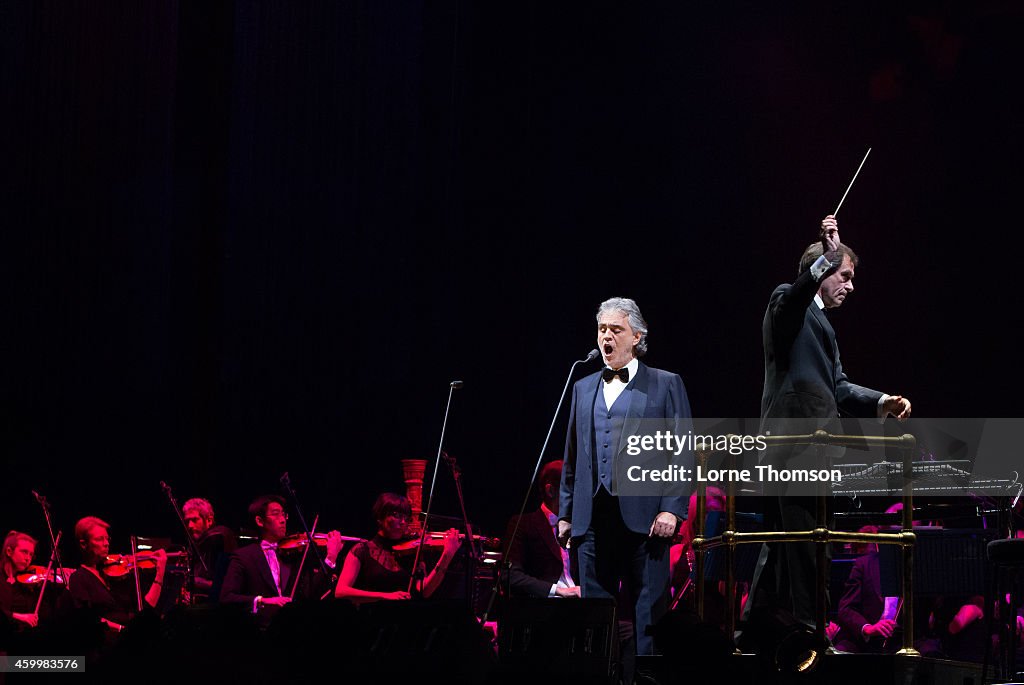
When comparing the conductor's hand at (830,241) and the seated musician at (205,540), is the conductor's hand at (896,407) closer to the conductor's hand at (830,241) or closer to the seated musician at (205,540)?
the conductor's hand at (830,241)

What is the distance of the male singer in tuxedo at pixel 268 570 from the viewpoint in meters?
6.84

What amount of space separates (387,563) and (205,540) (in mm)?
1467

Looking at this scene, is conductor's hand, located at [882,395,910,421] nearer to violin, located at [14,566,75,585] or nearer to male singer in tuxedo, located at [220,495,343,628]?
male singer in tuxedo, located at [220,495,343,628]

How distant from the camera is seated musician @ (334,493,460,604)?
6.94 m

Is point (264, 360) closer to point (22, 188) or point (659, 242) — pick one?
point (22, 188)

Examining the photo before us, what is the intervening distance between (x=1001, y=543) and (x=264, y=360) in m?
6.34

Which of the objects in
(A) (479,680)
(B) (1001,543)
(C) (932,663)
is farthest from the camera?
(B) (1001,543)

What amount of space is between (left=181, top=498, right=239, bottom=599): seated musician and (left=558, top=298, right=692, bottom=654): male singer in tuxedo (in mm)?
3443

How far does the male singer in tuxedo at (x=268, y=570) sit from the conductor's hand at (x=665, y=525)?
9.05ft

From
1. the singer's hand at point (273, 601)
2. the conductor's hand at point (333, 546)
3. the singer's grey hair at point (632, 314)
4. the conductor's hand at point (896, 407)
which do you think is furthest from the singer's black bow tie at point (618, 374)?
the conductor's hand at point (333, 546)

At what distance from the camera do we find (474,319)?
912 cm

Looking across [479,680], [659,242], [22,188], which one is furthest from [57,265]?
[479,680]

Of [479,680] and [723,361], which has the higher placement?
[723,361]

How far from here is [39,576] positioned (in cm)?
796
